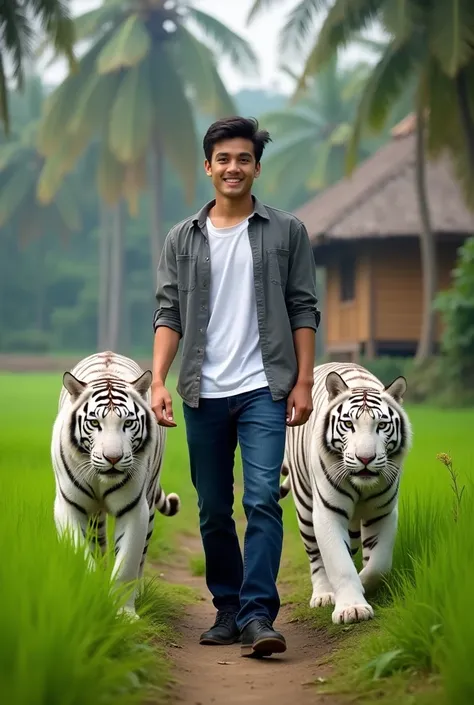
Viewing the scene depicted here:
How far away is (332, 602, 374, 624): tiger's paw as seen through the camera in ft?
14.9

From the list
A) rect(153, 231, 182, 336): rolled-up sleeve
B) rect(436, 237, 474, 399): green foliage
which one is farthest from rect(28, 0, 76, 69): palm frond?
rect(153, 231, 182, 336): rolled-up sleeve

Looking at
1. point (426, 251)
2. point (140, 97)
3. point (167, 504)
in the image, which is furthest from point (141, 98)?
point (167, 504)

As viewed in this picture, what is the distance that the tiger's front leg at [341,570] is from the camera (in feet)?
14.9

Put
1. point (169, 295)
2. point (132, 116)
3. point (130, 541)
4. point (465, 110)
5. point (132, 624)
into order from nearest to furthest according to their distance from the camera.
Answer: point (132, 624) → point (130, 541) → point (169, 295) → point (465, 110) → point (132, 116)

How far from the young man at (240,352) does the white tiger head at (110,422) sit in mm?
112

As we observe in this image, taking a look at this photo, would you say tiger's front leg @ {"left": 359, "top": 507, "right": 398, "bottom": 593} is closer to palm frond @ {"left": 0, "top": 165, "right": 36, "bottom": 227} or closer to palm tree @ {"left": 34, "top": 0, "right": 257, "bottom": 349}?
palm tree @ {"left": 34, "top": 0, "right": 257, "bottom": 349}

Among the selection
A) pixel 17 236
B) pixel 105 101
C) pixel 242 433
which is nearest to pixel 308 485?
pixel 242 433

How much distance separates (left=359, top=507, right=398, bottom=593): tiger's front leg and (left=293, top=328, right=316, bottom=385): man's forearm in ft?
2.35

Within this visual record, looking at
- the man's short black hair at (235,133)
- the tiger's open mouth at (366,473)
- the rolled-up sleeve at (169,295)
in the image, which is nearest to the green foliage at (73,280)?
the rolled-up sleeve at (169,295)

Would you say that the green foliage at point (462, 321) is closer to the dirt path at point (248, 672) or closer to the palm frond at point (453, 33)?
the palm frond at point (453, 33)

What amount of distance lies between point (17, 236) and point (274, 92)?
137ft

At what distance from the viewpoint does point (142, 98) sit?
1247 inches

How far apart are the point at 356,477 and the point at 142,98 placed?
1115 inches

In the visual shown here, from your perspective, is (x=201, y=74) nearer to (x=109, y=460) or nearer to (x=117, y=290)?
(x=117, y=290)
